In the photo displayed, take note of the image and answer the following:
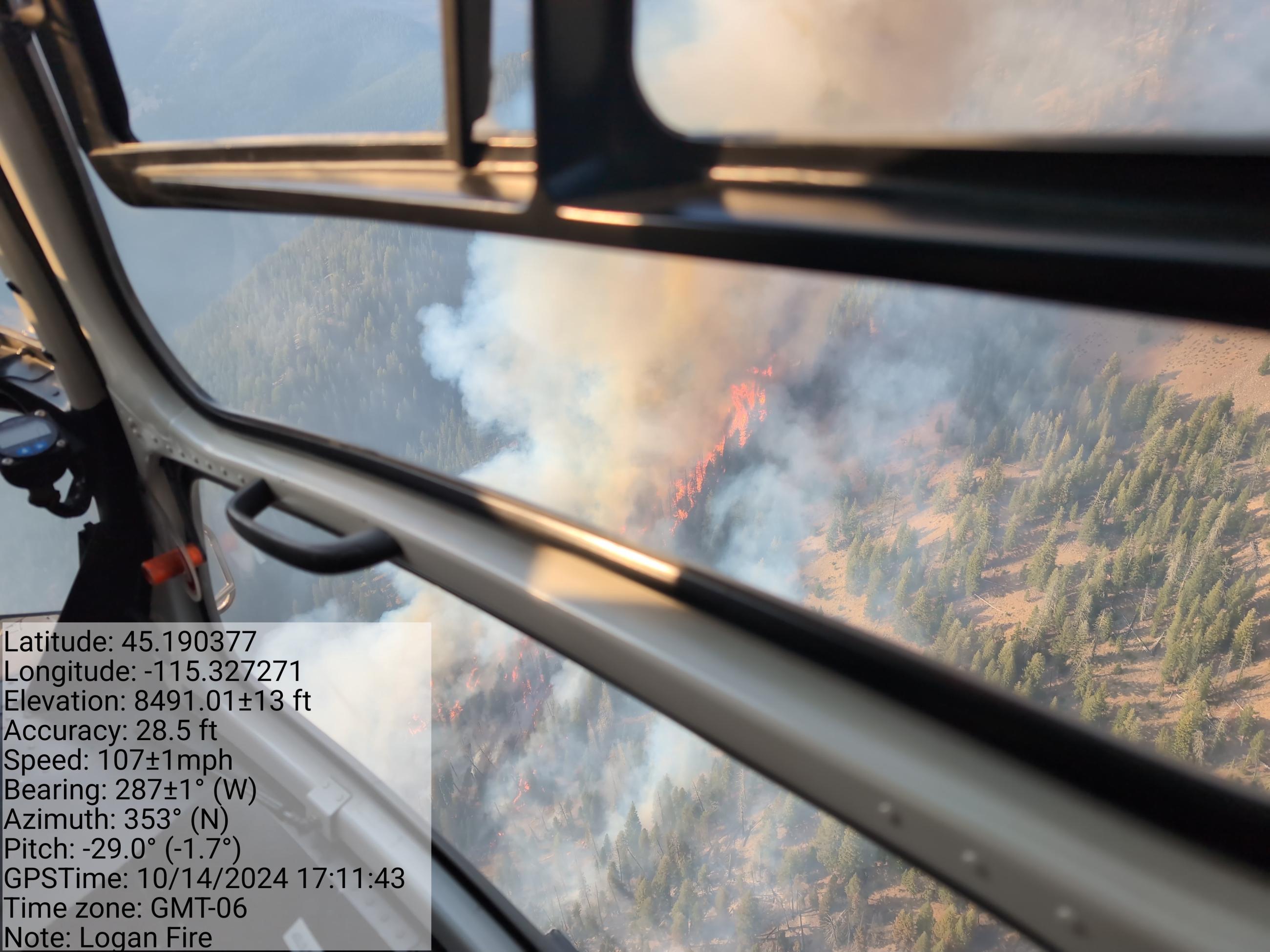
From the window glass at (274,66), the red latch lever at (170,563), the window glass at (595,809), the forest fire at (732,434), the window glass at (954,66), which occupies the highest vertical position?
the window glass at (274,66)

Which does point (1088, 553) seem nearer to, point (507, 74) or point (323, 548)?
point (507, 74)

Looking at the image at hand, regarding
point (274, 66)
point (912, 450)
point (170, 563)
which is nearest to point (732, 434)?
point (912, 450)

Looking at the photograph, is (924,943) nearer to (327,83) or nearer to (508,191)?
(508,191)

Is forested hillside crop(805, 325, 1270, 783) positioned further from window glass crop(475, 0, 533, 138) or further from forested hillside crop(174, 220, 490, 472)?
forested hillside crop(174, 220, 490, 472)

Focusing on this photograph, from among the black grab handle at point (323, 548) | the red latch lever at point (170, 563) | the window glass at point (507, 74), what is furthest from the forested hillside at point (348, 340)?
the red latch lever at point (170, 563)

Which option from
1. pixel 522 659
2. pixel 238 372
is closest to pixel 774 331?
pixel 522 659

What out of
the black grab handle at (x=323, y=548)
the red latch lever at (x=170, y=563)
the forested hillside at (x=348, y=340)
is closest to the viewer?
the black grab handle at (x=323, y=548)

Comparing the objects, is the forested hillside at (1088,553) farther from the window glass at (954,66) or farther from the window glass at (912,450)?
the window glass at (954,66)

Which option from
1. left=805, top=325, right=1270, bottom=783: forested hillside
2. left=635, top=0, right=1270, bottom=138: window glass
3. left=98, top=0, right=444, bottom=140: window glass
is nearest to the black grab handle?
left=98, top=0, right=444, bottom=140: window glass
